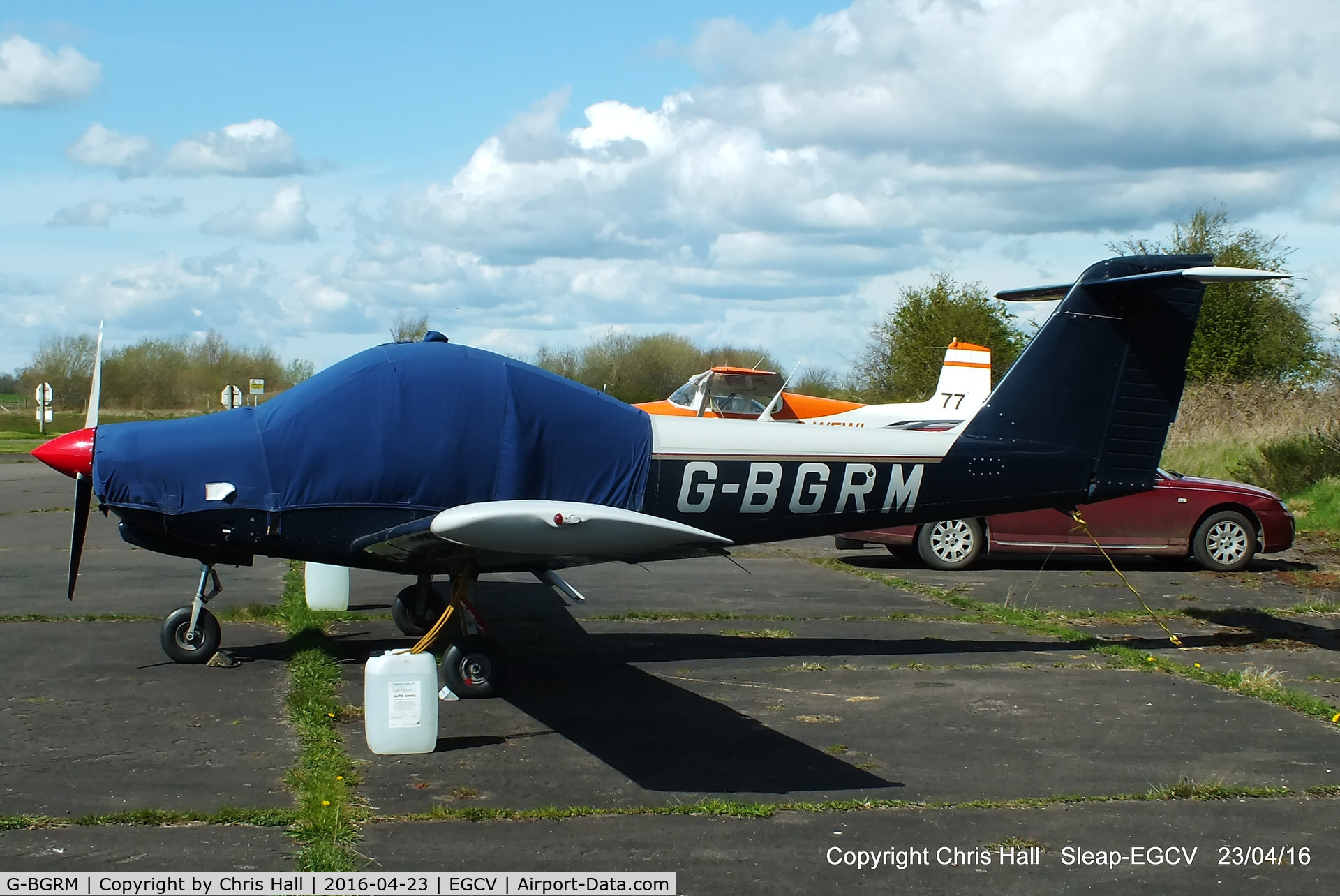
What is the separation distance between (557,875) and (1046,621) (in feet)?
23.5

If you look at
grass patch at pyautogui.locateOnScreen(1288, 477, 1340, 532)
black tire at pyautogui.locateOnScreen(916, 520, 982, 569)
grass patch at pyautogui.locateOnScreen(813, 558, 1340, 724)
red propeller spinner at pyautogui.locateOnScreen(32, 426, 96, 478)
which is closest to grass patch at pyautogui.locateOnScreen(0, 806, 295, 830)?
red propeller spinner at pyautogui.locateOnScreen(32, 426, 96, 478)

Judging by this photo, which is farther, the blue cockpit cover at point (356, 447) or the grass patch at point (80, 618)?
the grass patch at point (80, 618)

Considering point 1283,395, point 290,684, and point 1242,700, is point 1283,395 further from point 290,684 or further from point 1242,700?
point 290,684

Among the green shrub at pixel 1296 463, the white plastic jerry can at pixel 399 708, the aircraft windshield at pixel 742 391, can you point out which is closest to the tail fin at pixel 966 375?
the aircraft windshield at pixel 742 391

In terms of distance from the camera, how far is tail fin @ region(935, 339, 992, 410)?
26.4 m

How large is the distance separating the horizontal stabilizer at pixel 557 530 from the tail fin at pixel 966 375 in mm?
21568

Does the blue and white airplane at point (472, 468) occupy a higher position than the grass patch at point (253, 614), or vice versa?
the blue and white airplane at point (472, 468)

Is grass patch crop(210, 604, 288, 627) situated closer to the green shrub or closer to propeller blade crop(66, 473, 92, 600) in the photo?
propeller blade crop(66, 473, 92, 600)

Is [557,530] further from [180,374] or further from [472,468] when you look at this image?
[180,374]

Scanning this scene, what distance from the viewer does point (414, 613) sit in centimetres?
935

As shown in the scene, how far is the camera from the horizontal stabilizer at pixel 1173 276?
7852 millimetres

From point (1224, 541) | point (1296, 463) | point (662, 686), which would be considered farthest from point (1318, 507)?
point (662, 686)

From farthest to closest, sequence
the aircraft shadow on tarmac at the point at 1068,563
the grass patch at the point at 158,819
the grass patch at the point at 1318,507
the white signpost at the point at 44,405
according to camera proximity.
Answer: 1. the white signpost at the point at 44,405
2. the grass patch at the point at 1318,507
3. the aircraft shadow on tarmac at the point at 1068,563
4. the grass patch at the point at 158,819

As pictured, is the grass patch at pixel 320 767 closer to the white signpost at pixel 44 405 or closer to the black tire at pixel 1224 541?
the black tire at pixel 1224 541
